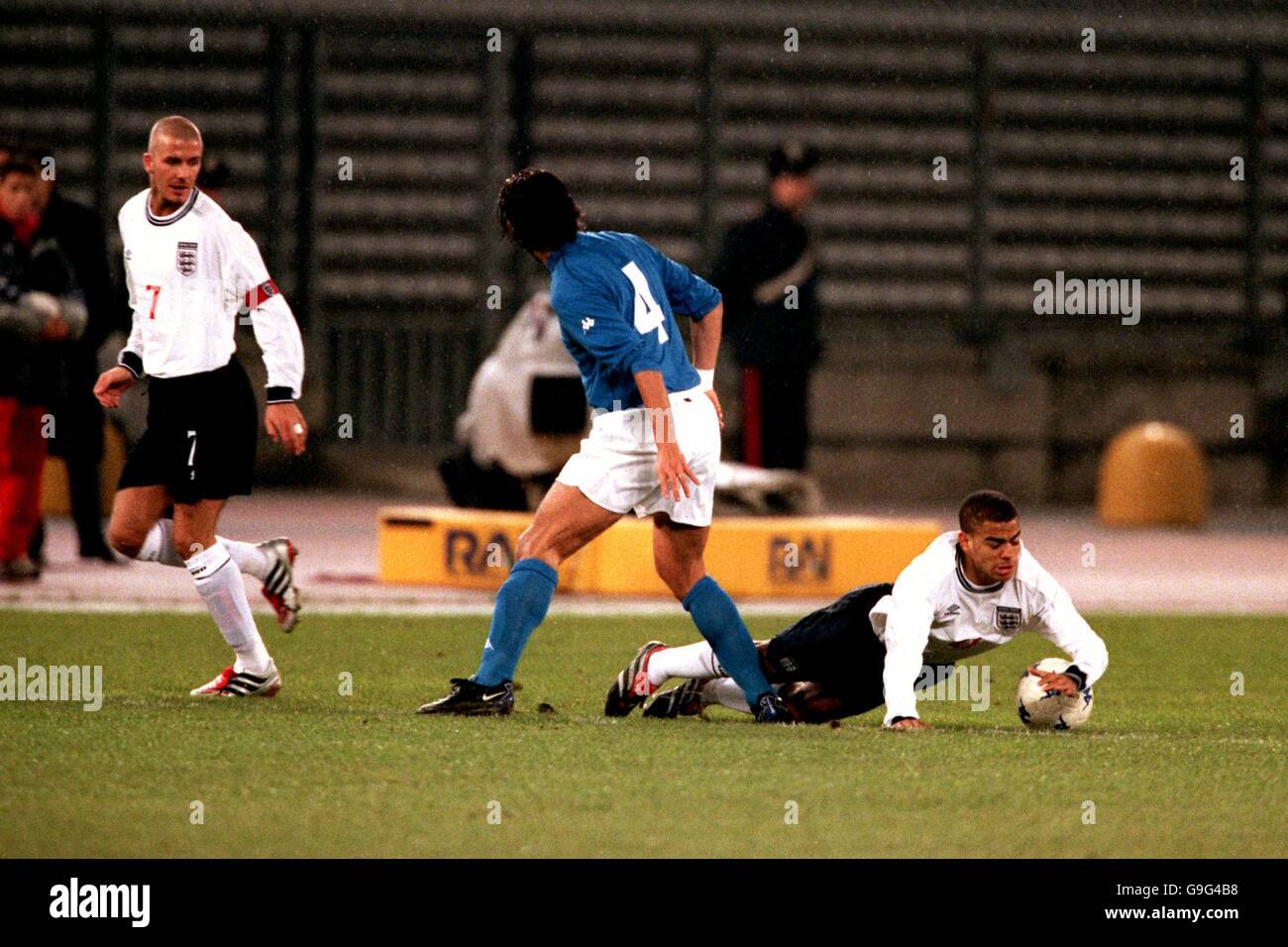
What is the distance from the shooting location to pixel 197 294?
7637 mm

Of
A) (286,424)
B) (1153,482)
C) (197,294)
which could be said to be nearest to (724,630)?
(286,424)

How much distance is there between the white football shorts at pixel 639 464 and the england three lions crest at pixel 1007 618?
93 cm

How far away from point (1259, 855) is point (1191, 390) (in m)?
14.4

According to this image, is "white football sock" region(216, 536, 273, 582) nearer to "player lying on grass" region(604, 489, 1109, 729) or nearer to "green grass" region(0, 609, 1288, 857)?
"green grass" region(0, 609, 1288, 857)

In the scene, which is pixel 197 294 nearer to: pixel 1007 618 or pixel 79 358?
pixel 1007 618

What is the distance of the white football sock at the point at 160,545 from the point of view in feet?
25.7

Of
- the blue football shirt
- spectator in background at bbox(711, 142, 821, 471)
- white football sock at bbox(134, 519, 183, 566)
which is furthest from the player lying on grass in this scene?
spectator in background at bbox(711, 142, 821, 471)

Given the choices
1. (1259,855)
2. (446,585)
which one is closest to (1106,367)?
(446,585)

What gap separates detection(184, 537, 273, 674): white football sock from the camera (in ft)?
25.1

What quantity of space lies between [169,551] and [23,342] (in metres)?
3.85

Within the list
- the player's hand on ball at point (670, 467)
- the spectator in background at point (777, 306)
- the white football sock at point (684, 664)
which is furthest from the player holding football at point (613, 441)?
the spectator in background at point (777, 306)

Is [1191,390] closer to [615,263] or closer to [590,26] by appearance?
[590,26]

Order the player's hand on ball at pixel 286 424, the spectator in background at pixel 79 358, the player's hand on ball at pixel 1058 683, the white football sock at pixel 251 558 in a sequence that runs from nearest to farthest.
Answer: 1. the player's hand on ball at pixel 1058 683
2. the player's hand on ball at pixel 286 424
3. the white football sock at pixel 251 558
4. the spectator in background at pixel 79 358

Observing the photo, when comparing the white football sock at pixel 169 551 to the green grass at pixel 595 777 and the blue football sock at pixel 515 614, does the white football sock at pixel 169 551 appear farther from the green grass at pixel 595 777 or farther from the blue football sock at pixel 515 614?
the blue football sock at pixel 515 614
